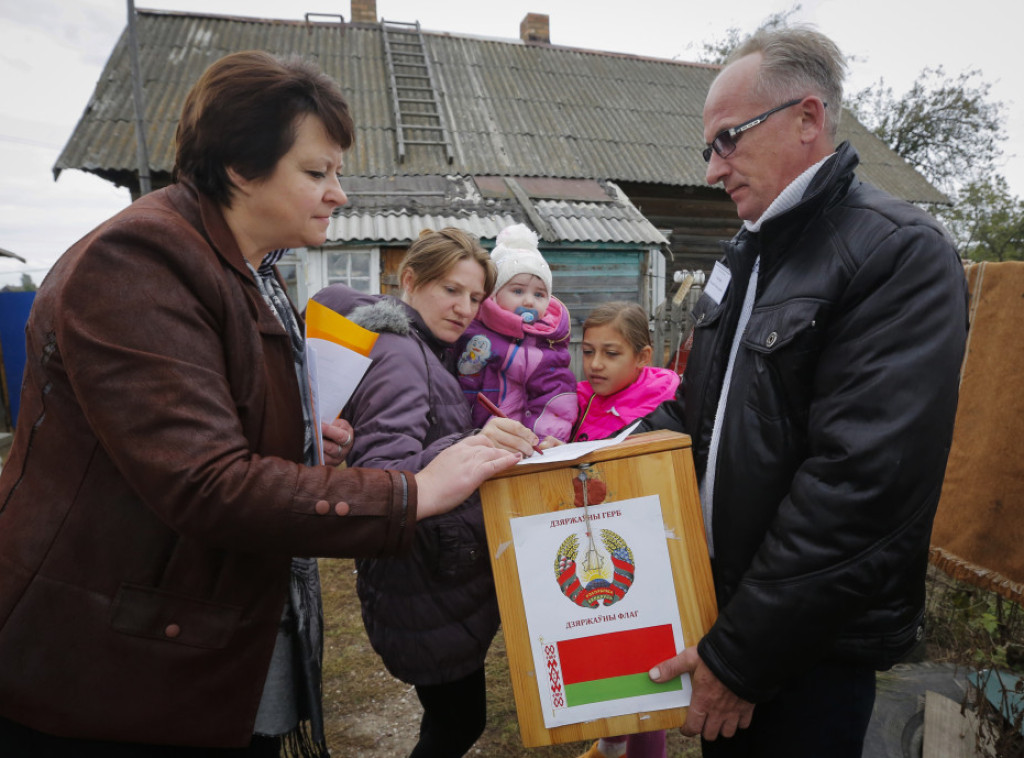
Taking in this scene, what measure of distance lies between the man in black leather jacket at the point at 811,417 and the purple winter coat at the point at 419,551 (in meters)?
0.63

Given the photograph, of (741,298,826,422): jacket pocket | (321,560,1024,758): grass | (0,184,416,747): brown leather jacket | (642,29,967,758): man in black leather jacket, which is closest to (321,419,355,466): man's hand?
(0,184,416,747): brown leather jacket

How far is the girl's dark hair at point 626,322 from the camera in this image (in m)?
2.64

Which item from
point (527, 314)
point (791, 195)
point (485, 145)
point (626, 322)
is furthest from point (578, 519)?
point (485, 145)

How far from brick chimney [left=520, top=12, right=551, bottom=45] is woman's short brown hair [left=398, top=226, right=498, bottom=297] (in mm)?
15790

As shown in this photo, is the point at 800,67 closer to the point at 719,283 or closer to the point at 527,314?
the point at 719,283

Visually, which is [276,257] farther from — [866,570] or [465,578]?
[866,570]

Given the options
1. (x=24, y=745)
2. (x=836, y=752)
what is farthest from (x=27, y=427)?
(x=836, y=752)

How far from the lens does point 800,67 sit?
1474mm

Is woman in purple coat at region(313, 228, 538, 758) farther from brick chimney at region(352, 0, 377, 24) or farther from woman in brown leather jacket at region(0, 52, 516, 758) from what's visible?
brick chimney at region(352, 0, 377, 24)

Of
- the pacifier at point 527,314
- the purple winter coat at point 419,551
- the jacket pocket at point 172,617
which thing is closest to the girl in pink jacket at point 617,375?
the pacifier at point 527,314

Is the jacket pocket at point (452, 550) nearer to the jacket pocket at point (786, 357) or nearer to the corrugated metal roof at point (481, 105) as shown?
the jacket pocket at point (786, 357)

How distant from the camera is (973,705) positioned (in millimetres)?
2195

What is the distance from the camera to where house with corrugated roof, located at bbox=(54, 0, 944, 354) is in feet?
29.7

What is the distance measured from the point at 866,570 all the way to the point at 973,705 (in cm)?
156
